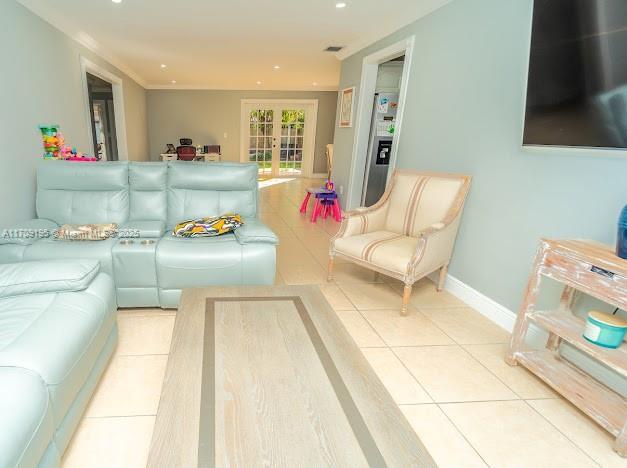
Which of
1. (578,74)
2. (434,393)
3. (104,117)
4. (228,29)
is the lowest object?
(434,393)

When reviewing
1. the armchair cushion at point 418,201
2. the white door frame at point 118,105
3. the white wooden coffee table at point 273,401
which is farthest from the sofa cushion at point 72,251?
the white door frame at point 118,105

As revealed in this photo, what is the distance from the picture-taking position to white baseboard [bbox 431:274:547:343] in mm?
1976

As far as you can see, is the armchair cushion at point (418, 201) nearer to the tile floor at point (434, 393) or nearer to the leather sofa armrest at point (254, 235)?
the tile floor at point (434, 393)

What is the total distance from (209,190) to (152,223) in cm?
→ 50

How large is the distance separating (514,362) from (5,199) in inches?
147

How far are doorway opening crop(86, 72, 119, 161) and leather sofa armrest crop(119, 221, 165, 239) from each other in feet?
16.3

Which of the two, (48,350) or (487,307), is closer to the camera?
(48,350)

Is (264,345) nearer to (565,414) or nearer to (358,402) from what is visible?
(358,402)

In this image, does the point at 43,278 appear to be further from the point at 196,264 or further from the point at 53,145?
the point at 53,145

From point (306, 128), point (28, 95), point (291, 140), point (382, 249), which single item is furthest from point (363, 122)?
point (291, 140)

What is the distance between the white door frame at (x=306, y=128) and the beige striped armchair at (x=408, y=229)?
21.4 feet

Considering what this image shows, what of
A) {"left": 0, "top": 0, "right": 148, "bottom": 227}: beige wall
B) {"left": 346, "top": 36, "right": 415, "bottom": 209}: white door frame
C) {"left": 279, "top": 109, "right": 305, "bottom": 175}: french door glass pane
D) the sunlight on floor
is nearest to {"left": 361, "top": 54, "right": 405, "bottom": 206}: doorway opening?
{"left": 346, "top": 36, "right": 415, "bottom": 209}: white door frame

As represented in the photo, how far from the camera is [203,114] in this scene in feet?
28.4

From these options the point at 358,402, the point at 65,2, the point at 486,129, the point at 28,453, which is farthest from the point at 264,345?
the point at 65,2
